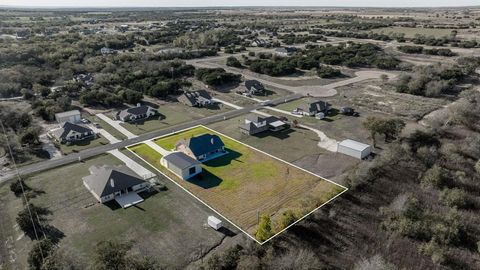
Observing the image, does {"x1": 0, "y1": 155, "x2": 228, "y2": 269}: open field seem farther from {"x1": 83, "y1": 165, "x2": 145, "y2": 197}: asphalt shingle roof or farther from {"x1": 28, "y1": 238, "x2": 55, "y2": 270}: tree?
{"x1": 28, "y1": 238, "x2": 55, "y2": 270}: tree

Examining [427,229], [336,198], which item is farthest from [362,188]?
[427,229]

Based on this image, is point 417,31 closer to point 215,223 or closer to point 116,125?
point 116,125

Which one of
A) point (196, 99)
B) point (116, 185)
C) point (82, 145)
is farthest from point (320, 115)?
point (82, 145)

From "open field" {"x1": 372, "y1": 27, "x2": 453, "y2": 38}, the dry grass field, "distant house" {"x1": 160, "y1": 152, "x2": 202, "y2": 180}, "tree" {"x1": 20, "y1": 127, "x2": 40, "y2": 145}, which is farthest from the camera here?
"open field" {"x1": 372, "y1": 27, "x2": 453, "y2": 38}

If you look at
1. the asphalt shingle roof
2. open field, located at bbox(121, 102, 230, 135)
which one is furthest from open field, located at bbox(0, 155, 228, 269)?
open field, located at bbox(121, 102, 230, 135)

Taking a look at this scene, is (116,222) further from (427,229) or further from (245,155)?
(427,229)

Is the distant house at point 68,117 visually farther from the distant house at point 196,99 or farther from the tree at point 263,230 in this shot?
the tree at point 263,230

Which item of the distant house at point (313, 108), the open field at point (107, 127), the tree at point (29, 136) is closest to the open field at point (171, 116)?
the open field at point (107, 127)
